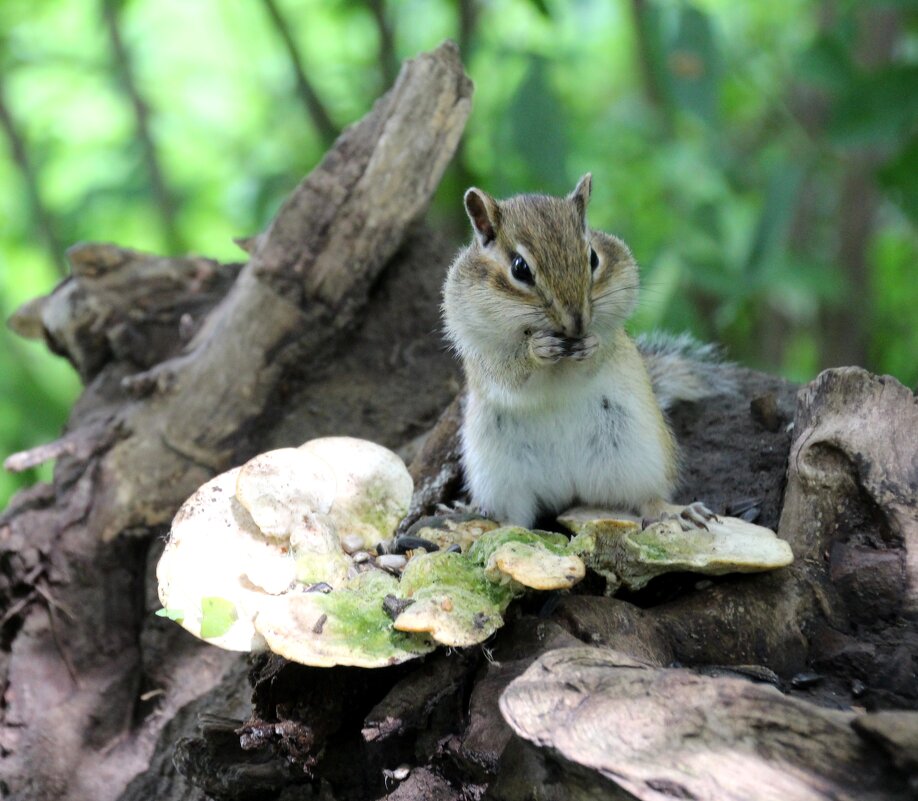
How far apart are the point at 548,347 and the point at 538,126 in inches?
71.8

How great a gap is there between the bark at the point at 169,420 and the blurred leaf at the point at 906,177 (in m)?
1.58

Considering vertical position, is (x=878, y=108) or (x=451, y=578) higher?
(x=878, y=108)

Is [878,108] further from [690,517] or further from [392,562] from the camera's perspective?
[392,562]

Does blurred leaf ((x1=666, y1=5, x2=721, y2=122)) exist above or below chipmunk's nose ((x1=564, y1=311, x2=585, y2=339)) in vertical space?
above

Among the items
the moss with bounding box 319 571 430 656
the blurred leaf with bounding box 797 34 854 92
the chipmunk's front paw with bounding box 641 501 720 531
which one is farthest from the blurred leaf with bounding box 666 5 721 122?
the moss with bounding box 319 571 430 656

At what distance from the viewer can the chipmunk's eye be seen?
2.03m

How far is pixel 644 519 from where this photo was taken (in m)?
2.06

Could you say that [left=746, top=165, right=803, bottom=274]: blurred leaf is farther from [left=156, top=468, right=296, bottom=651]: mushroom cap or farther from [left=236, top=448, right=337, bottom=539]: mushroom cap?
[left=156, top=468, right=296, bottom=651]: mushroom cap

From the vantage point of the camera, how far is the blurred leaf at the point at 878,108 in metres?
3.35

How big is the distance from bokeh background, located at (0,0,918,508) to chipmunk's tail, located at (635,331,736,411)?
0.65m

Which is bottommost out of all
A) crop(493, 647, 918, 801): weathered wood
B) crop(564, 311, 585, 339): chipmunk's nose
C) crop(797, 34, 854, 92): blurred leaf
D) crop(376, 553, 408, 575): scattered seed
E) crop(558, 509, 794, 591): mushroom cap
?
crop(376, 553, 408, 575): scattered seed

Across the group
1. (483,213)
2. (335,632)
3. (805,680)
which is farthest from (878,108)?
(335,632)

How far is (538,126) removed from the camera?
360 cm

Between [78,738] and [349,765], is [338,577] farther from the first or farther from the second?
[78,738]
